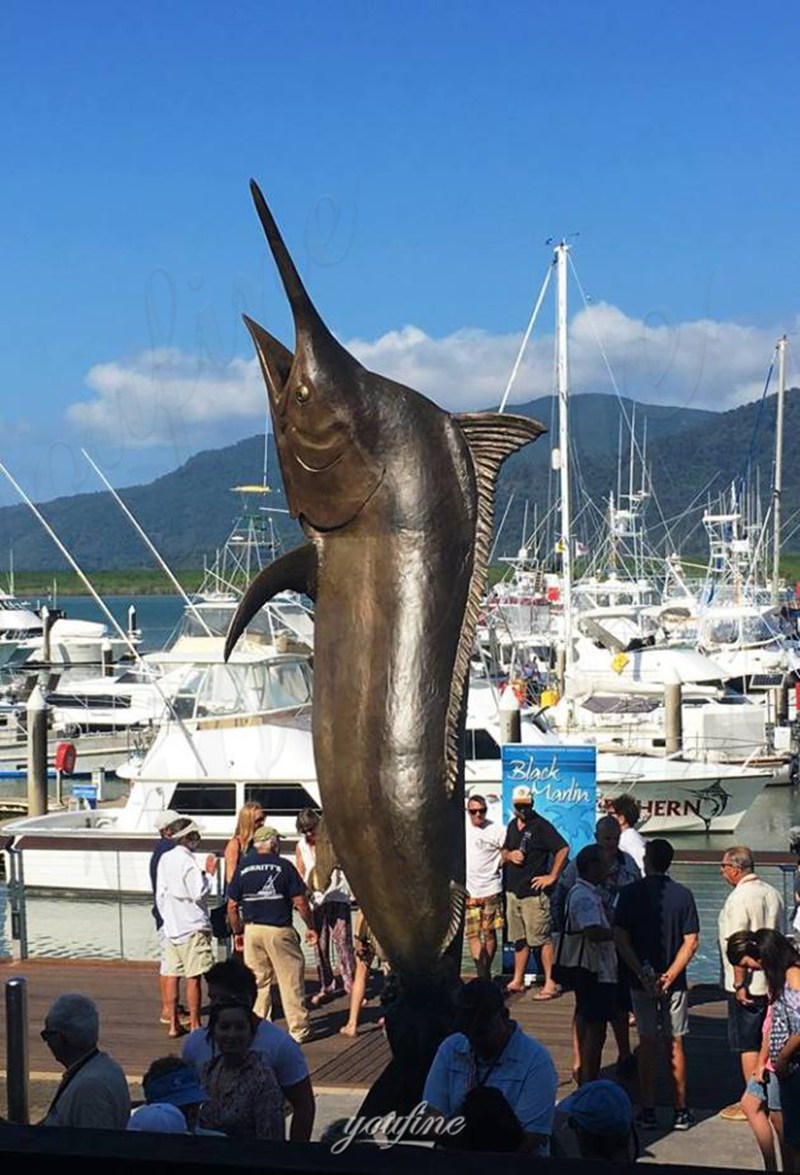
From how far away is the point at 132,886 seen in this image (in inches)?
817

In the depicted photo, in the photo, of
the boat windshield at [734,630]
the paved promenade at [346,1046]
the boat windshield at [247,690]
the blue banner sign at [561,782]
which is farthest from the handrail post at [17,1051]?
the boat windshield at [734,630]

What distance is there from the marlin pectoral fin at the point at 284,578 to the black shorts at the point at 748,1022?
3066 mm

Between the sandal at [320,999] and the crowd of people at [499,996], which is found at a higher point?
the crowd of people at [499,996]

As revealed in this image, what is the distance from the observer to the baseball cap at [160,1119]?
4.58 meters

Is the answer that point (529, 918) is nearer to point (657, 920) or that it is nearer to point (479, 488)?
point (657, 920)

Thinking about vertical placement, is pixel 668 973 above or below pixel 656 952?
below

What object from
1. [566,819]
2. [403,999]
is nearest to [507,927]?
[566,819]

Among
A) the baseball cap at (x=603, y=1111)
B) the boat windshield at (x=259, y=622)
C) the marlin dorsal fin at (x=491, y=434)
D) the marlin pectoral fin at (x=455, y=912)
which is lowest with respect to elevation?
the baseball cap at (x=603, y=1111)

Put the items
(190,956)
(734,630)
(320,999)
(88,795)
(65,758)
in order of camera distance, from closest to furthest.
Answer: (190,956) < (320,999) < (88,795) < (65,758) < (734,630)

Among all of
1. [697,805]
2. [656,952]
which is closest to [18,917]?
[656,952]

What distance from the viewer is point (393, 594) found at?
5863 mm

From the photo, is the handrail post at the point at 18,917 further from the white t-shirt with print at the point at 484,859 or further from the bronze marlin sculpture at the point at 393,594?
the bronze marlin sculpture at the point at 393,594

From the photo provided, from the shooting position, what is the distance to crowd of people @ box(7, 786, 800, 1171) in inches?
198

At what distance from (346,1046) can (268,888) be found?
4.17 ft
